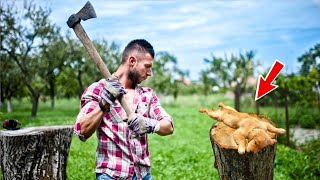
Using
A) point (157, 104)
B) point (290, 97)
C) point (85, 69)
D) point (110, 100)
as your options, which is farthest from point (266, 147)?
point (85, 69)

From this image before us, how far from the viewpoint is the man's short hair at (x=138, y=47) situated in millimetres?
3040

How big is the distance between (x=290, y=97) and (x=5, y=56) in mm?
13944

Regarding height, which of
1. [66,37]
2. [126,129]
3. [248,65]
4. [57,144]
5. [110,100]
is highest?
[66,37]

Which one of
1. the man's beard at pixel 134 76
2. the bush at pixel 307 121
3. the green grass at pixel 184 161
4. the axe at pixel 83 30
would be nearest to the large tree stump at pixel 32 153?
the green grass at pixel 184 161

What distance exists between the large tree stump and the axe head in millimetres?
1867

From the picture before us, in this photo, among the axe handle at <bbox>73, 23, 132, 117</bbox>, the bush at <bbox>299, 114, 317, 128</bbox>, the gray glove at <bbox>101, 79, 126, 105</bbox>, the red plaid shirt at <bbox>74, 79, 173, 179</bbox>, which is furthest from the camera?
the bush at <bbox>299, 114, 317, 128</bbox>

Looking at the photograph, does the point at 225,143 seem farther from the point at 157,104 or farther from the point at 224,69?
the point at 224,69

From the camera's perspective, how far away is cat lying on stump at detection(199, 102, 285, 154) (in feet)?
9.62

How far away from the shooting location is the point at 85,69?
26.7 m

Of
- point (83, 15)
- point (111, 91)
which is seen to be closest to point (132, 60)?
point (111, 91)

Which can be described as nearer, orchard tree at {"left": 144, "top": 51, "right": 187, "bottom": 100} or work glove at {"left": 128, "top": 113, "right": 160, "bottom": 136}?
work glove at {"left": 128, "top": 113, "right": 160, "bottom": 136}

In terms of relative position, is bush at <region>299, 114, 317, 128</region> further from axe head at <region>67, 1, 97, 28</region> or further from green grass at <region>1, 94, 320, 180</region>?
axe head at <region>67, 1, 97, 28</region>

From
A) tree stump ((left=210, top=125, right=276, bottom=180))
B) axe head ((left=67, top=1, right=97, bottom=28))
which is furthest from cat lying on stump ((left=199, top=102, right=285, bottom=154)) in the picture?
axe head ((left=67, top=1, right=97, bottom=28))

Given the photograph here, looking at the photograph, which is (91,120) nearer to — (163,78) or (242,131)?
(242,131)
